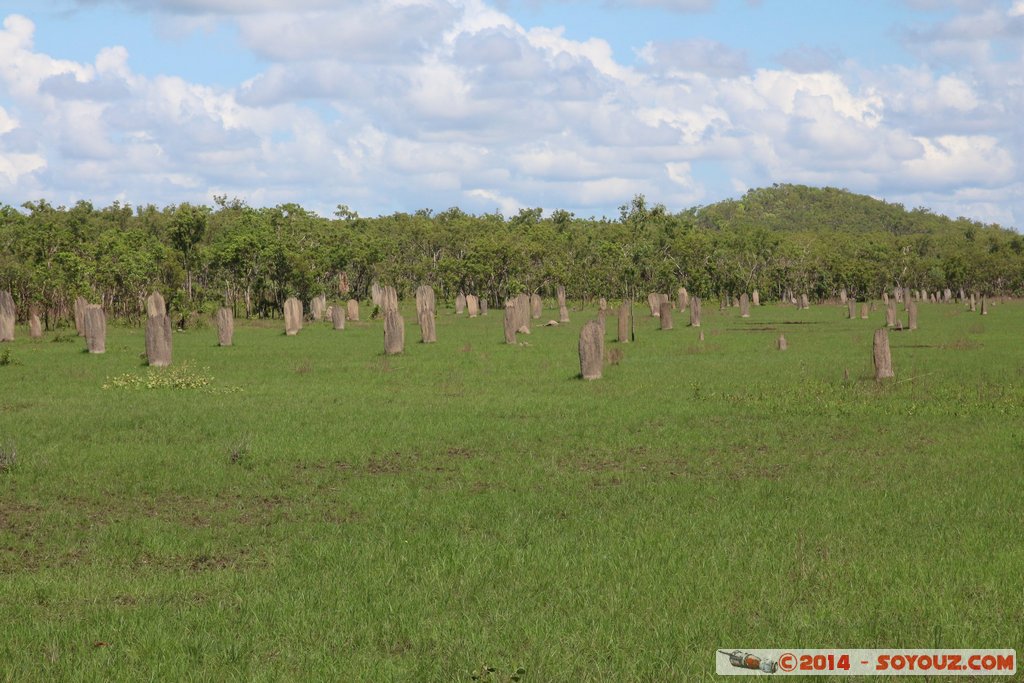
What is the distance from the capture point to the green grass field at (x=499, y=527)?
25.9 ft

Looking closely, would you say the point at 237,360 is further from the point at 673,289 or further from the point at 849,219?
the point at 849,219

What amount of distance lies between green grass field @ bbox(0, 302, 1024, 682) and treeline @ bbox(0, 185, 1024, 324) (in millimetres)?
32178

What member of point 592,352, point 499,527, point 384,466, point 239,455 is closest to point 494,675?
point 499,527

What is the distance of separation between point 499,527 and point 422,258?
80.3 metres

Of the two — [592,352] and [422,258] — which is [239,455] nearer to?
[592,352]

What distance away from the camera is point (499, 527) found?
11.3m

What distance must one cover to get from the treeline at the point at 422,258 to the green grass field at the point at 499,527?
1267 inches

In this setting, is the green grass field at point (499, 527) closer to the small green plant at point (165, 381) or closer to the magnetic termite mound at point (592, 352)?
the small green plant at point (165, 381)

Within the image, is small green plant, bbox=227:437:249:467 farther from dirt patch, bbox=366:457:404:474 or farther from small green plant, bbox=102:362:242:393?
small green plant, bbox=102:362:242:393

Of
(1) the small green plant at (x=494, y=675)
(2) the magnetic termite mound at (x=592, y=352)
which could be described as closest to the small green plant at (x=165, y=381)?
(2) the magnetic termite mound at (x=592, y=352)

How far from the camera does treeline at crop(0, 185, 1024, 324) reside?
53.8 metres

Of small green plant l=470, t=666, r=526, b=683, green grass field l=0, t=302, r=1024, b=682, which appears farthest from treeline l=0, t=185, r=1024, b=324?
small green plant l=470, t=666, r=526, b=683

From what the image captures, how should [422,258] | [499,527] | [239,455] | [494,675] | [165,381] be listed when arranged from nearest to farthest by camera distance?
[494,675] < [499,527] < [239,455] < [165,381] < [422,258]

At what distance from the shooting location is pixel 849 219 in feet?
641
